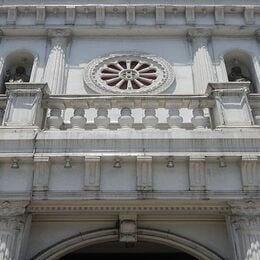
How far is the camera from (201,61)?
17.1 meters

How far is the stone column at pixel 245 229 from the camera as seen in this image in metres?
9.00

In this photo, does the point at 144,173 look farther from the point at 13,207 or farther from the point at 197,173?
the point at 13,207

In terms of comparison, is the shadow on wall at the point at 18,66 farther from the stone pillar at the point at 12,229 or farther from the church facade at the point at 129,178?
the stone pillar at the point at 12,229

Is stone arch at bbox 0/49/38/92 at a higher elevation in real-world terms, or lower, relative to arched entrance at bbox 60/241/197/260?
higher

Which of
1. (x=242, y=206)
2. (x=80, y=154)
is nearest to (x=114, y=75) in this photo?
(x=80, y=154)

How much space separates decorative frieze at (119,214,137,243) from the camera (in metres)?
9.85

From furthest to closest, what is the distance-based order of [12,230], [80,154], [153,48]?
[153,48], [80,154], [12,230]

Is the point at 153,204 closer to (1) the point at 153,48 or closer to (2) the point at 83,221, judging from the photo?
(2) the point at 83,221

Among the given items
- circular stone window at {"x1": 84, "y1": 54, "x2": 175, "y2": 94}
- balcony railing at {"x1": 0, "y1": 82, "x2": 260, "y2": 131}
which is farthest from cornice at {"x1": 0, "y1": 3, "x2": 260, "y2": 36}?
balcony railing at {"x1": 0, "y1": 82, "x2": 260, "y2": 131}

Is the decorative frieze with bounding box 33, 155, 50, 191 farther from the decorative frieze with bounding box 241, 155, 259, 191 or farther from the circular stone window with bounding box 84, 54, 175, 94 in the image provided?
the circular stone window with bounding box 84, 54, 175, 94

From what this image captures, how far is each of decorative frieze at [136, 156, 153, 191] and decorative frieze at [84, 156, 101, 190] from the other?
34.9 inches

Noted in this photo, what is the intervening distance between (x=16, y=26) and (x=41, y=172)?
10.5 m

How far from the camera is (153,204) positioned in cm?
982

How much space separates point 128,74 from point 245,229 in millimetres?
9175
